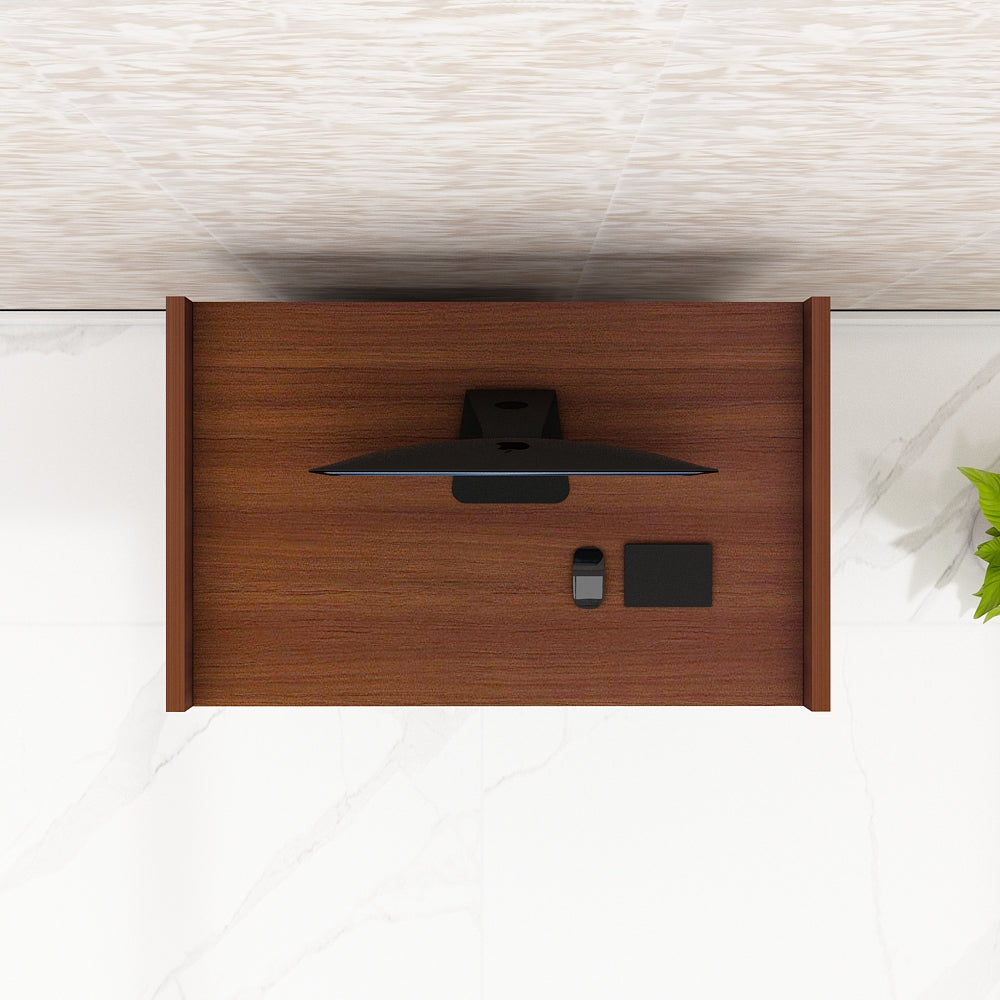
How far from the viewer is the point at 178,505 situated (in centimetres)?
98

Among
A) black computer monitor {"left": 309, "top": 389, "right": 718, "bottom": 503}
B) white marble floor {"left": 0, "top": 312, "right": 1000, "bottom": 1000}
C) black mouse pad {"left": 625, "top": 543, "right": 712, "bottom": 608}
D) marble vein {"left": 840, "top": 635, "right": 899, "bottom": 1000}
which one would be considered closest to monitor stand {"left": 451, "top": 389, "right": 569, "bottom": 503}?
black computer monitor {"left": 309, "top": 389, "right": 718, "bottom": 503}

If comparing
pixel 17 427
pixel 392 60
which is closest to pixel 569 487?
pixel 392 60

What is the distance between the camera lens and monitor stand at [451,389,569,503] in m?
0.97

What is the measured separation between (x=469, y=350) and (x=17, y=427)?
2.69 ft

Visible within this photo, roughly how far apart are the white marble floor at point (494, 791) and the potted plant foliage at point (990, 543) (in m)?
0.06

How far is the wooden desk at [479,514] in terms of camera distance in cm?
100

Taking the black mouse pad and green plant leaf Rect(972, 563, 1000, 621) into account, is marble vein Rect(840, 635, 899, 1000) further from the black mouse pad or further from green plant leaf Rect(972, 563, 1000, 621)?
the black mouse pad

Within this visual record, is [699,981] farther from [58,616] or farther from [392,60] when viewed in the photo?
[392,60]

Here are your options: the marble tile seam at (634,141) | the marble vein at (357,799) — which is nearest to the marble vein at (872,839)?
the marble vein at (357,799)

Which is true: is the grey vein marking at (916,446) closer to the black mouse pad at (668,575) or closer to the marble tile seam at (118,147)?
the black mouse pad at (668,575)

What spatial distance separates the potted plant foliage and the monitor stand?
702mm

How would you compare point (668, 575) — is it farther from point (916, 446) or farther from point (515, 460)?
point (916, 446)

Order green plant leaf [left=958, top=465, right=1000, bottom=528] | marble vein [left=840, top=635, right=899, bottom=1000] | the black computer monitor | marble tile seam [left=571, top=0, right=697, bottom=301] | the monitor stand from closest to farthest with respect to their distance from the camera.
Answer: marble tile seam [left=571, top=0, right=697, bottom=301] < the black computer monitor < the monitor stand < green plant leaf [left=958, top=465, right=1000, bottom=528] < marble vein [left=840, top=635, right=899, bottom=1000]

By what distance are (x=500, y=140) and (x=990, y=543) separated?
1.02 meters
